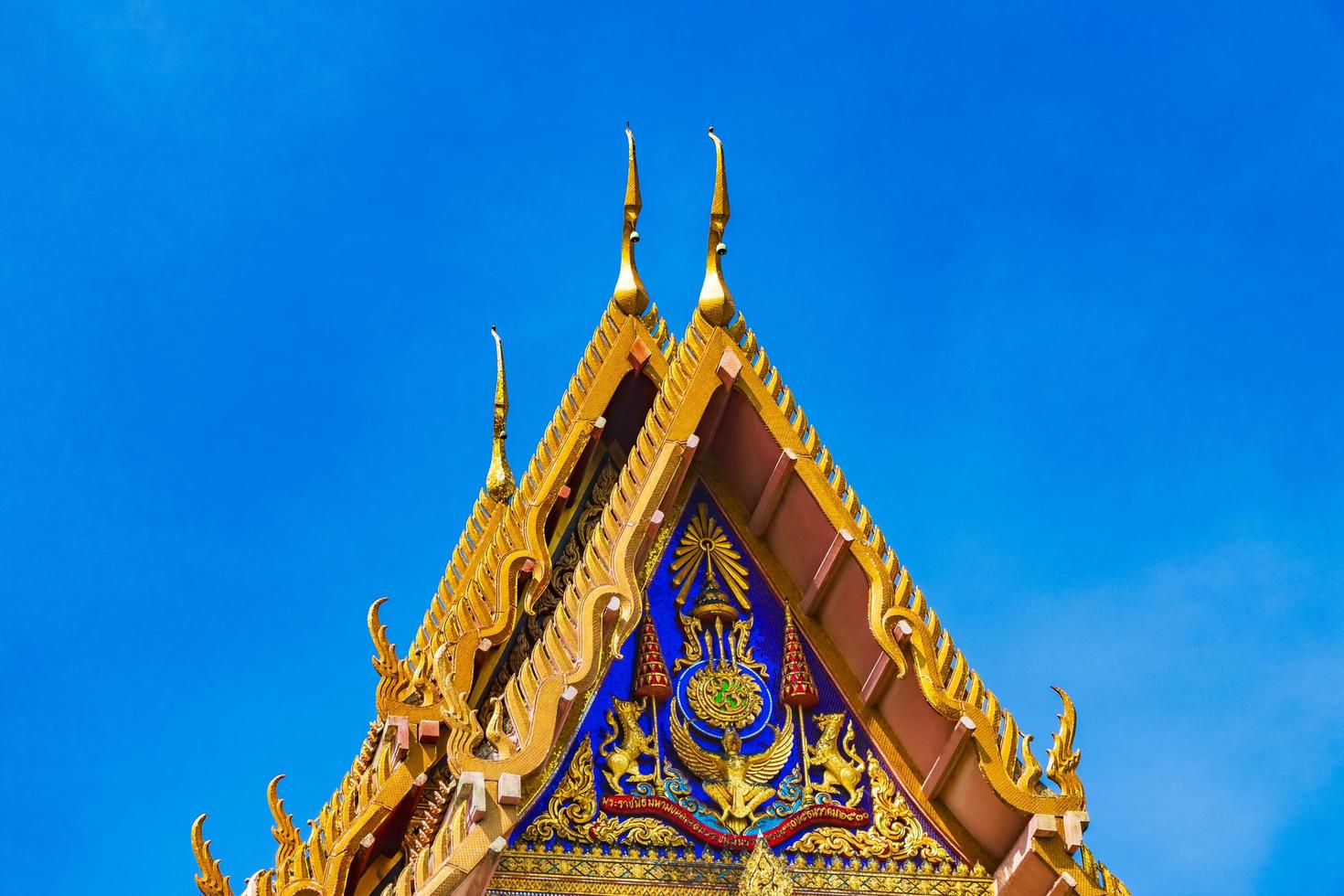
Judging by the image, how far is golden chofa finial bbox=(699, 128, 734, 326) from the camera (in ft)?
47.0

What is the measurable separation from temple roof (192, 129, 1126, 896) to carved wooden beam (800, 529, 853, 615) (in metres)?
0.01

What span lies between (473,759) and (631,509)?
1.90m

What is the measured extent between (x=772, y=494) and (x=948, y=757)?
199 cm

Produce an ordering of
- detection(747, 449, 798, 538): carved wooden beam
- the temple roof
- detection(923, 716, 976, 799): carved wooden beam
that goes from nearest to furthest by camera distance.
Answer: the temple roof
detection(923, 716, 976, 799): carved wooden beam
detection(747, 449, 798, 538): carved wooden beam

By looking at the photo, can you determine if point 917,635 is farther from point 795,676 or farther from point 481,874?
point 481,874

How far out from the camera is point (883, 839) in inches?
524

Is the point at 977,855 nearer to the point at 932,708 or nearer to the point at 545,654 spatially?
the point at 932,708

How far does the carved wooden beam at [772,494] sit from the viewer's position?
1404 centimetres

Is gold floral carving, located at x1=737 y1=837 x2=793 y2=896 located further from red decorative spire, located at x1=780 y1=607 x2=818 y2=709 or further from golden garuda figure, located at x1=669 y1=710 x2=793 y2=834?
red decorative spire, located at x1=780 y1=607 x2=818 y2=709

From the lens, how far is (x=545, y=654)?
504 inches

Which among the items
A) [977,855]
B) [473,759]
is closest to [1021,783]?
[977,855]

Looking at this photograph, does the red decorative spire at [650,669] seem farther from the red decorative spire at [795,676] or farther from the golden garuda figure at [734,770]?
the red decorative spire at [795,676]

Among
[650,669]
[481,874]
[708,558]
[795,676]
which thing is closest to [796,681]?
[795,676]

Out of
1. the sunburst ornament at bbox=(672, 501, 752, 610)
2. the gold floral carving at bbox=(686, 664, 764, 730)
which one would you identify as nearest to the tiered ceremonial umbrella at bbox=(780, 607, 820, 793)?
the gold floral carving at bbox=(686, 664, 764, 730)
